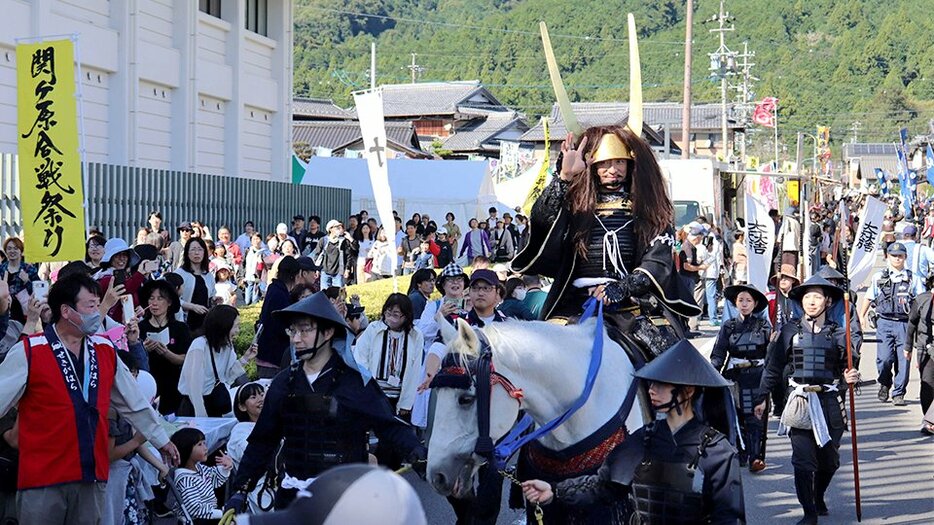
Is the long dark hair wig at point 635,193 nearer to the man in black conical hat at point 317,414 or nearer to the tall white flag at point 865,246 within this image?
the man in black conical hat at point 317,414

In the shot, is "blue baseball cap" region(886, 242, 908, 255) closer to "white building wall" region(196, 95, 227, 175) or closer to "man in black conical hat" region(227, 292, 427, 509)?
"man in black conical hat" region(227, 292, 427, 509)

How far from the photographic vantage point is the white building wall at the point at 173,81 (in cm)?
2225

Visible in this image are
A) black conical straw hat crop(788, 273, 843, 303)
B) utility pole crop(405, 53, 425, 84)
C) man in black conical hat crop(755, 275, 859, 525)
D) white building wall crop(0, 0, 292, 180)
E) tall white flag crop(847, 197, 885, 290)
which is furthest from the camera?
utility pole crop(405, 53, 425, 84)

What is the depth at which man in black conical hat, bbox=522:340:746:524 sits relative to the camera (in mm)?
4734

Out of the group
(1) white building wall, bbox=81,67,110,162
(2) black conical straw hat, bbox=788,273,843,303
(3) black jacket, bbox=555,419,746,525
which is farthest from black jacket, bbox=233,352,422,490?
(1) white building wall, bbox=81,67,110,162

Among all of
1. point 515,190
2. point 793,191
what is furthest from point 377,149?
point 515,190

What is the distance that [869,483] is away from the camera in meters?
10.9

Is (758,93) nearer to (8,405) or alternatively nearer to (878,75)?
(878,75)

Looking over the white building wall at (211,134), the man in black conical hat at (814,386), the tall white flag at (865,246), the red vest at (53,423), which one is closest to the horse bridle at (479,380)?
the red vest at (53,423)

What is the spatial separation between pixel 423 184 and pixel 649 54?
260 ft

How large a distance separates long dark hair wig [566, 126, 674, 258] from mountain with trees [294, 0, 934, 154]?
9153 centimetres

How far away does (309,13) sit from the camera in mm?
110375

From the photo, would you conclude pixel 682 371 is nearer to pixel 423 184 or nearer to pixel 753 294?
pixel 753 294

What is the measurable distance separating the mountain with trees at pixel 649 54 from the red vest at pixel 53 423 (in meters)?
92.3
